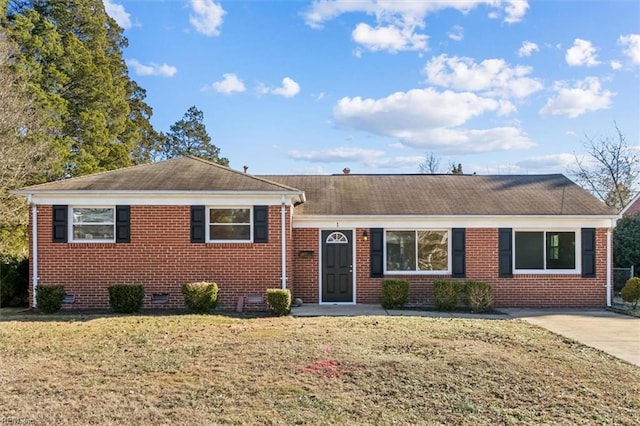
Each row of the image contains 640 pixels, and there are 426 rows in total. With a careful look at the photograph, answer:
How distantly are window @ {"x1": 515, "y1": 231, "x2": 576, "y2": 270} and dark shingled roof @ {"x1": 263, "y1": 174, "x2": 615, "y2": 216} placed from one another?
28.3 inches

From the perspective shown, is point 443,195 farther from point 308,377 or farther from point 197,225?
point 308,377

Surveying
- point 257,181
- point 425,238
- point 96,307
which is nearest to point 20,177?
point 96,307

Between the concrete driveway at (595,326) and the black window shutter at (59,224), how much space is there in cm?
1164

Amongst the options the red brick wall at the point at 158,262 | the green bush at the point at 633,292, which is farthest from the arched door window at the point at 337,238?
the green bush at the point at 633,292

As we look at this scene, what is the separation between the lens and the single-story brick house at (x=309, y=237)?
12.3 metres

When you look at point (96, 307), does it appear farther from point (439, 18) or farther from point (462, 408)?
point (439, 18)

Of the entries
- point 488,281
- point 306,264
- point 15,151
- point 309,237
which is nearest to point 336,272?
point 306,264

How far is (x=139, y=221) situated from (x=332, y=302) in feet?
18.7

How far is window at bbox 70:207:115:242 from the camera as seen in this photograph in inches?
489

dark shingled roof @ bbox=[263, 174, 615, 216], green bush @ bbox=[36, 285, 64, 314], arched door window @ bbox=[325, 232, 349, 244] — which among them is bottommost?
green bush @ bbox=[36, 285, 64, 314]

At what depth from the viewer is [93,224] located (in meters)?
12.4

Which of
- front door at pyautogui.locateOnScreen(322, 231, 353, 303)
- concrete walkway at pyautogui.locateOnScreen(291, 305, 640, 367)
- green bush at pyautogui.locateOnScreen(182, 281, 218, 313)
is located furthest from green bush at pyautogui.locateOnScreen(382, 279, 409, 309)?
green bush at pyautogui.locateOnScreen(182, 281, 218, 313)

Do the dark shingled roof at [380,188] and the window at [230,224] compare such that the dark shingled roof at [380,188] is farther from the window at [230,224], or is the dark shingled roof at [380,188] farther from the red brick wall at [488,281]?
the red brick wall at [488,281]

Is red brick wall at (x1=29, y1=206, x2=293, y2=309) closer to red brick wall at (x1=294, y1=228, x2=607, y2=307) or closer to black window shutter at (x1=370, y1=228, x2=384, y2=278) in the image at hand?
red brick wall at (x1=294, y1=228, x2=607, y2=307)
